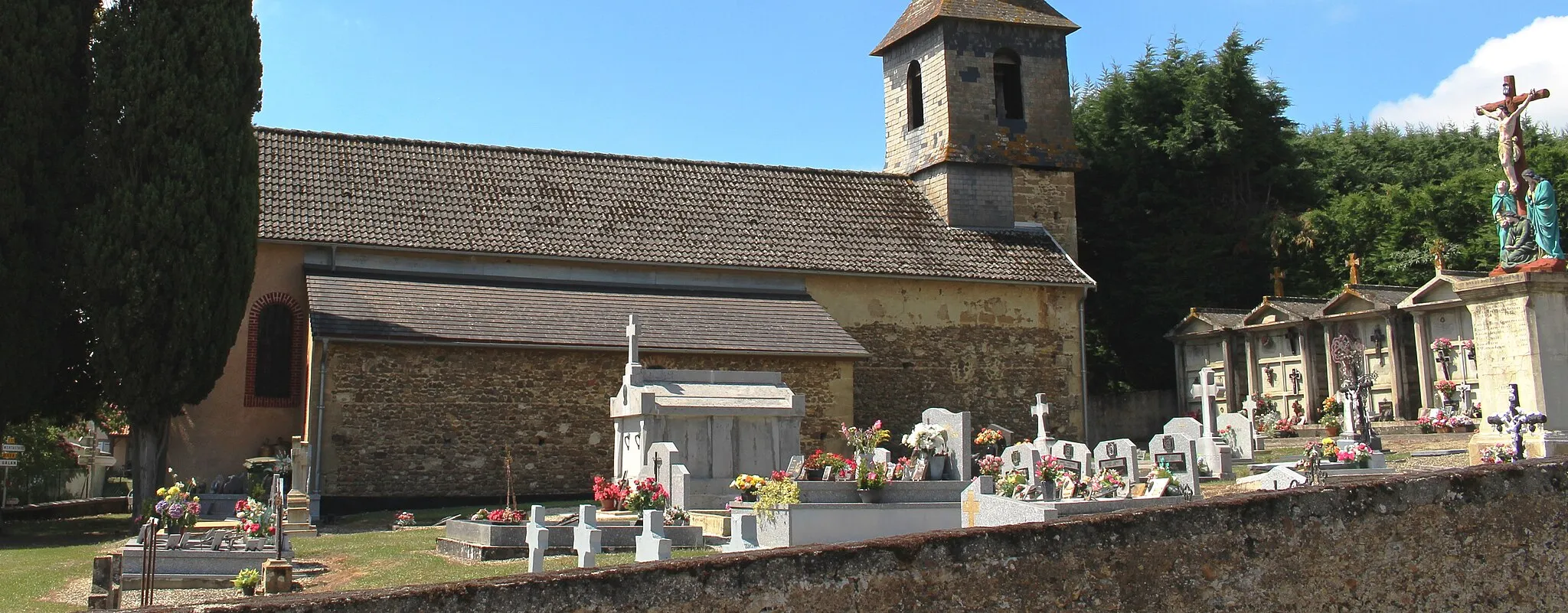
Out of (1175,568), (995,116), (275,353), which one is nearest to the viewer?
(1175,568)

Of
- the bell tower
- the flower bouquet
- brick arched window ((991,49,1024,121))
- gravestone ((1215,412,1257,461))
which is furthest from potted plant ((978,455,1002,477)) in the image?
brick arched window ((991,49,1024,121))

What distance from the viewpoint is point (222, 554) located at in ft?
39.9

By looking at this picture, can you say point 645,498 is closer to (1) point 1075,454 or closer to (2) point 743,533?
(2) point 743,533

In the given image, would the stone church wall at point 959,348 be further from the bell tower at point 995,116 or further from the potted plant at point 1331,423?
the potted plant at point 1331,423

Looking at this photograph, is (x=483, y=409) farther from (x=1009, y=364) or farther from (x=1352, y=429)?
(x=1352, y=429)

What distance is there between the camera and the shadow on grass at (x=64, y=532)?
16.8m

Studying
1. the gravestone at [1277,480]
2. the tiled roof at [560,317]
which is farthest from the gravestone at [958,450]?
the tiled roof at [560,317]

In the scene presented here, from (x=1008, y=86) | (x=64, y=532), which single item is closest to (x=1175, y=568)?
(x=64, y=532)

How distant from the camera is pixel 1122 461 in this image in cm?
1582

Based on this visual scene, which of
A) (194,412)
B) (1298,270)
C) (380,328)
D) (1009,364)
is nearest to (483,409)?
(380,328)

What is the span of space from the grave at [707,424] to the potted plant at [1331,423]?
10.9 meters

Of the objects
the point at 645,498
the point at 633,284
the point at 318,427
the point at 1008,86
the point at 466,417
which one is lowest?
the point at 645,498

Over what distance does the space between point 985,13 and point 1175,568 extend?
23623 millimetres

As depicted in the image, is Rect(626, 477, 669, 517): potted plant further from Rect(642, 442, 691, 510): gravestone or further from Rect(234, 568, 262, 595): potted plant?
Rect(234, 568, 262, 595): potted plant
